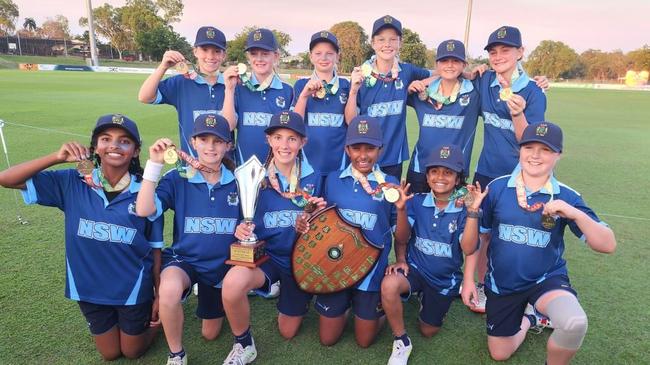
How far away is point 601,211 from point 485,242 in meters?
3.69

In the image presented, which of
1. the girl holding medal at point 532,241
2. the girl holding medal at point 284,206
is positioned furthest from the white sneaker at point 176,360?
the girl holding medal at point 532,241

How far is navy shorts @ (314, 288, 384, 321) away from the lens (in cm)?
353

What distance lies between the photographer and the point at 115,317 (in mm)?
3348

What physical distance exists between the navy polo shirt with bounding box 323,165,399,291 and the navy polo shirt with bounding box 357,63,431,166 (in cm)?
98

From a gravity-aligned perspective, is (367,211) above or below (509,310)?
above

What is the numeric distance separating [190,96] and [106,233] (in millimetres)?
1721

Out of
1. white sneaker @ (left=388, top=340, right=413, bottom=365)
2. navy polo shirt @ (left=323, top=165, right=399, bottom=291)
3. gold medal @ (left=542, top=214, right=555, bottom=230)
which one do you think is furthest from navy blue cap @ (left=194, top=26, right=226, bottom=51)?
gold medal @ (left=542, top=214, right=555, bottom=230)

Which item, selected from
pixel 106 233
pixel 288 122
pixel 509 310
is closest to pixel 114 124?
pixel 106 233

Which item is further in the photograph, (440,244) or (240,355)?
(440,244)

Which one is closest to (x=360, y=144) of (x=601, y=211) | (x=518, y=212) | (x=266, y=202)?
(x=266, y=202)

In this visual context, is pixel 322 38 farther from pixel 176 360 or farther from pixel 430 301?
pixel 176 360

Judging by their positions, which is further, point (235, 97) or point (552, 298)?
point (235, 97)

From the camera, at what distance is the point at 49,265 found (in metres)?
4.43

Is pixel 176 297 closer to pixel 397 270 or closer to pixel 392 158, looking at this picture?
pixel 397 270
